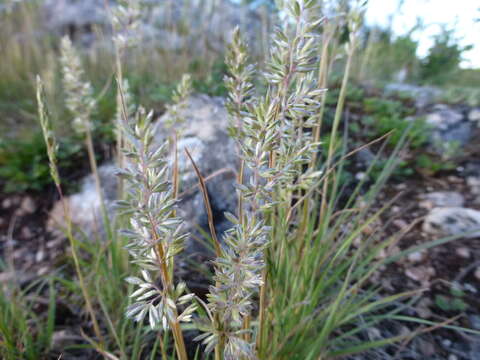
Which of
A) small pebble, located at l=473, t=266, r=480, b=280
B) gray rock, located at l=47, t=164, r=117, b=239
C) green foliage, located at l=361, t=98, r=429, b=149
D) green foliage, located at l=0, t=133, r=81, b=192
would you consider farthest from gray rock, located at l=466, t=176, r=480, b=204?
green foliage, located at l=0, t=133, r=81, b=192

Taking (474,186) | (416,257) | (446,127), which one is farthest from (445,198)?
(446,127)

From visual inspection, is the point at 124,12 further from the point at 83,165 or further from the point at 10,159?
the point at 10,159

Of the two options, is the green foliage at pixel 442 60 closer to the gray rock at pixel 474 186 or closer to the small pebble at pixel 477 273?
the gray rock at pixel 474 186

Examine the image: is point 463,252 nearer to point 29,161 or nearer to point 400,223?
point 400,223

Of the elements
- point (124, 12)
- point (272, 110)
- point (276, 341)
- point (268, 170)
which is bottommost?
point (276, 341)

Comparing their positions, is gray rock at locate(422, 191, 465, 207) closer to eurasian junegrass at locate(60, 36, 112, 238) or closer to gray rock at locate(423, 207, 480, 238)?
gray rock at locate(423, 207, 480, 238)

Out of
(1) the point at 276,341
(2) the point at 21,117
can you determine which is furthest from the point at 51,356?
(2) the point at 21,117
